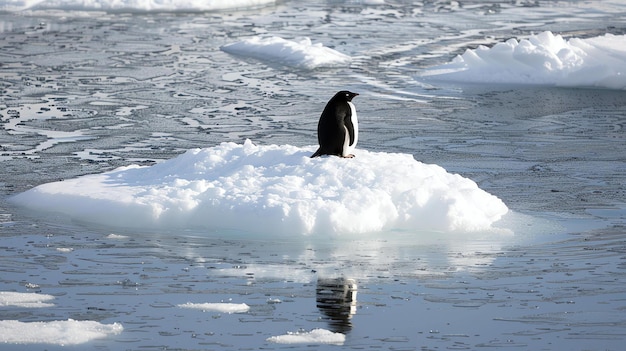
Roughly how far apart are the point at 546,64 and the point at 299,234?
9078 millimetres

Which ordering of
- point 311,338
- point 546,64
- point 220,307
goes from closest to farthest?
point 311,338 < point 220,307 < point 546,64

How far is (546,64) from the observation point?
52.9 feet

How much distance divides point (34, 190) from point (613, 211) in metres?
4.35

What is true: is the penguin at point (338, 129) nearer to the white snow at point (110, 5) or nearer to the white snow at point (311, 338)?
the white snow at point (311, 338)

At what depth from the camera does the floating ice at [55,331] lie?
5.52m

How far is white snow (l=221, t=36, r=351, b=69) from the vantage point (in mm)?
17609

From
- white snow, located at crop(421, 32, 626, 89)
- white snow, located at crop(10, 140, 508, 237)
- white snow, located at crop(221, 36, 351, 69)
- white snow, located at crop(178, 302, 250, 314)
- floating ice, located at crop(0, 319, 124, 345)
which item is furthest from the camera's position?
white snow, located at crop(221, 36, 351, 69)

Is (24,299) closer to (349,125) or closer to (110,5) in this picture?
(349,125)

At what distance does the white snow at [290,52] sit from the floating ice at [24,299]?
11.3 m

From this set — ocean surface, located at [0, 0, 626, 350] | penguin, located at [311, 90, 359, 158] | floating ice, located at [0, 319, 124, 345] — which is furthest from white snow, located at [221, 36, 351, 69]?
floating ice, located at [0, 319, 124, 345]

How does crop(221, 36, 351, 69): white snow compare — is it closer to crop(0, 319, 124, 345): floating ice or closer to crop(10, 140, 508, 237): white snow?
crop(10, 140, 508, 237): white snow

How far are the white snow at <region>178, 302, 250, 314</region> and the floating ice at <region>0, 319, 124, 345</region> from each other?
0.51 m

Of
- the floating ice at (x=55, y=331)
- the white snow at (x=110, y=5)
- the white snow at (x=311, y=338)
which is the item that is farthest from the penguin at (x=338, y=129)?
the white snow at (x=110, y=5)

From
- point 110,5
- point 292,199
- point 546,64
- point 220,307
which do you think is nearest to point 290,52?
point 546,64
